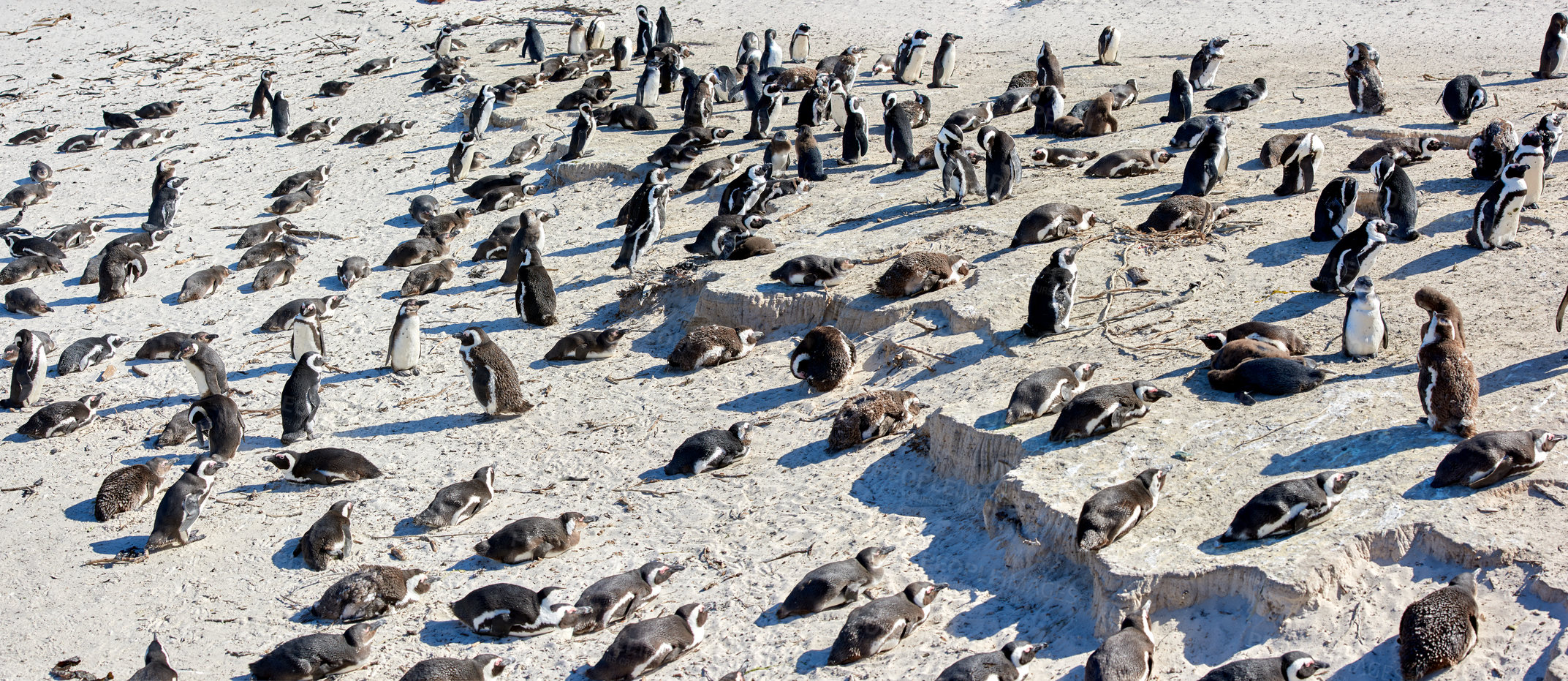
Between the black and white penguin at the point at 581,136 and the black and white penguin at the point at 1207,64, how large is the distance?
8.06 metres

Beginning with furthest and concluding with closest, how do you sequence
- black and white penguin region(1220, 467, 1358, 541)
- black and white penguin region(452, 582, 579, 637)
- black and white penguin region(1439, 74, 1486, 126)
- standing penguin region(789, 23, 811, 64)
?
1. standing penguin region(789, 23, 811, 64)
2. black and white penguin region(1439, 74, 1486, 126)
3. black and white penguin region(452, 582, 579, 637)
4. black and white penguin region(1220, 467, 1358, 541)

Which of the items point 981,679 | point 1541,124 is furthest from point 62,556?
point 1541,124

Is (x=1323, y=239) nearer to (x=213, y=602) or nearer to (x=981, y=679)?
(x=981, y=679)

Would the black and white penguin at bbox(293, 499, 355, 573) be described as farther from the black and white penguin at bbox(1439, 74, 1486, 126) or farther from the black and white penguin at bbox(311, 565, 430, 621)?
the black and white penguin at bbox(1439, 74, 1486, 126)

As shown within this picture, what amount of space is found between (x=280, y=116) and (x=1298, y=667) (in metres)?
18.3

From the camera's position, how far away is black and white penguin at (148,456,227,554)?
7.52 m

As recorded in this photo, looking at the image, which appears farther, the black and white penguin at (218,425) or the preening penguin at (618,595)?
the black and white penguin at (218,425)

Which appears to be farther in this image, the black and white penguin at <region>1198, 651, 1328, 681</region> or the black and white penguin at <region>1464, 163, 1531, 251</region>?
the black and white penguin at <region>1464, 163, 1531, 251</region>

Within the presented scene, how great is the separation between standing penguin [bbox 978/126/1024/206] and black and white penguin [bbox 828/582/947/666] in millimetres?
6405

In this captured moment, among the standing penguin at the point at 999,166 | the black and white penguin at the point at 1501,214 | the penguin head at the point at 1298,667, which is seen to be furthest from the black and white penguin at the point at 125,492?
the black and white penguin at the point at 1501,214

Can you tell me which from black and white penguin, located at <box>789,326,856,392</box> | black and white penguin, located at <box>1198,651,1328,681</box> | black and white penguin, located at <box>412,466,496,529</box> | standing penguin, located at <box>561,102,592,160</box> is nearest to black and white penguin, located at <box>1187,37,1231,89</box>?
standing penguin, located at <box>561,102,592,160</box>

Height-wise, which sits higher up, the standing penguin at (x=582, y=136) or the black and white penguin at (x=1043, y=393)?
the standing penguin at (x=582, y=136)

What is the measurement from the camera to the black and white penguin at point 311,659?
6.02 metres

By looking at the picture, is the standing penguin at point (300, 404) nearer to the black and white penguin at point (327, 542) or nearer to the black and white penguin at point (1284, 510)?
the black and white penguin at point (327, 542)
